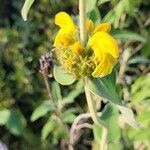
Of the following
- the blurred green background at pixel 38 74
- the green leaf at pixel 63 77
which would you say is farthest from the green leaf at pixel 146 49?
the green leaf at pixel 63 77

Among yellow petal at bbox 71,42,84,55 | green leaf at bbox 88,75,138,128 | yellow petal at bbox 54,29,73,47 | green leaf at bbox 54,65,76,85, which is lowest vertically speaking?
green leaf at bbox 88,75,138,128

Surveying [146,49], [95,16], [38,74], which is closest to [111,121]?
[95,16]

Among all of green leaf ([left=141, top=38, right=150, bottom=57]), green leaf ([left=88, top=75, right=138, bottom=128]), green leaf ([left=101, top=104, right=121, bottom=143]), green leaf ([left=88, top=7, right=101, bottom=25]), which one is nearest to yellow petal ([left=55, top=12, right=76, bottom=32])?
green leaf ([left=88, top=75, right=138, bottom=128])

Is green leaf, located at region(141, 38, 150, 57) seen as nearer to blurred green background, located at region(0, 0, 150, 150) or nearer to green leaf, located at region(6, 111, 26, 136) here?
blurred green background, located at region(0, 0, 150, 150)

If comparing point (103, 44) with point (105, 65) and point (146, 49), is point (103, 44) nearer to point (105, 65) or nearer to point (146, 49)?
point (105, 65)

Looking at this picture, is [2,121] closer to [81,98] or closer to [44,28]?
[81,98]

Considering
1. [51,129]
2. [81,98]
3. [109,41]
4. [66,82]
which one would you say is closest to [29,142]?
[51,129]
